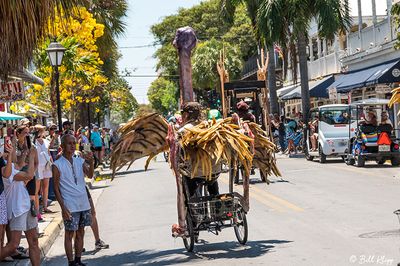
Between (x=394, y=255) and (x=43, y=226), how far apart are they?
6.81 meters

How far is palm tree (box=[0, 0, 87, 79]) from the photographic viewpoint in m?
10.2

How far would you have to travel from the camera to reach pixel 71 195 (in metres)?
9.12

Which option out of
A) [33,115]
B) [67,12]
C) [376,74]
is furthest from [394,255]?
[33,115]

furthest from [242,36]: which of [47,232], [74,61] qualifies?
[47,232]

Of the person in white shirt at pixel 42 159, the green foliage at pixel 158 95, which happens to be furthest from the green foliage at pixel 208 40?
the green foliage at pixel 158 95

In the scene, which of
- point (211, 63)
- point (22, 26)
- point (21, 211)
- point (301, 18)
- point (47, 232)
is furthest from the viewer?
point (211, 63)

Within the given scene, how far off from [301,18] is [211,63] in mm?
25847

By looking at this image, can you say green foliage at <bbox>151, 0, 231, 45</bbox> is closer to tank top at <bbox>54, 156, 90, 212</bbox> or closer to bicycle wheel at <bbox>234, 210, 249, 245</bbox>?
bicycle wheel at <bbox>234, 210, 249, 245</bbox>

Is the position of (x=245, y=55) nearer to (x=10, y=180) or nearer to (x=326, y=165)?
(x=326, y=165)

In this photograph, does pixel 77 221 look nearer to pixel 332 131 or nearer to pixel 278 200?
pixel 278 200

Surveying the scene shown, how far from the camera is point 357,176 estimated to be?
19984mm

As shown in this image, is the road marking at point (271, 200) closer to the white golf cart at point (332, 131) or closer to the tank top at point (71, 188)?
the tank top at point (71, 188)

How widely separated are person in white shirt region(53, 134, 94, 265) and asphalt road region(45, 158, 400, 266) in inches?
26.2

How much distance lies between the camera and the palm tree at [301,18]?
105 feet
